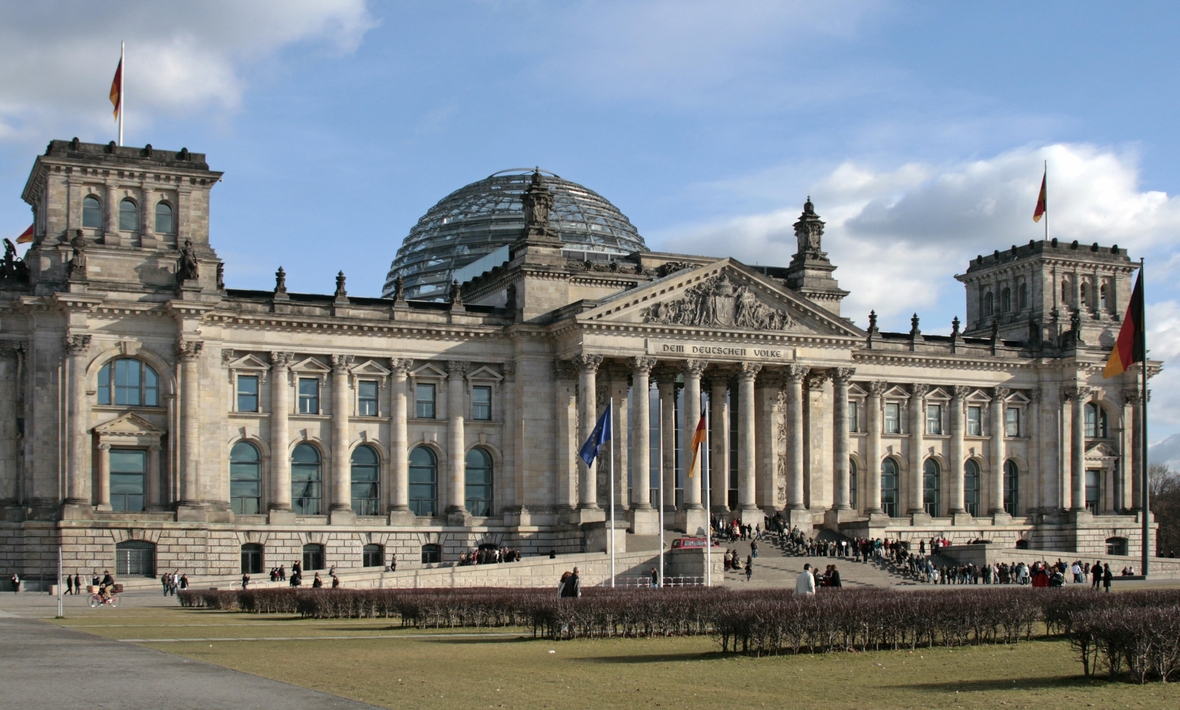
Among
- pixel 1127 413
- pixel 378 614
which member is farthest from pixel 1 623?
pixel 1127 413

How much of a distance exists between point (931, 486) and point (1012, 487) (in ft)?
21.1

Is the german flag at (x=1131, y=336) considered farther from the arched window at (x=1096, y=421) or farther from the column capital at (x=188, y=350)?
the column capital at (x=188, y=350)

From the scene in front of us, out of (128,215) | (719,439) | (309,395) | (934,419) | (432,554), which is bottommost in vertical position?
(432,554)

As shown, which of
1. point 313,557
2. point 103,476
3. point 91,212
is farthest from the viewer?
point 313,557

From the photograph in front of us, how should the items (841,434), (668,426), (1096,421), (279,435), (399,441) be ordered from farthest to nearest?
(1096,421), (841,434), (668,426), (399,441), (279,435)

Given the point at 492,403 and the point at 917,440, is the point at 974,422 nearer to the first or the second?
the point at 917,440

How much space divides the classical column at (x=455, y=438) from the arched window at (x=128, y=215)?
59.6 feet

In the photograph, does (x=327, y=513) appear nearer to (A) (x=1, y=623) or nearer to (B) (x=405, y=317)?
(B) (x=405, y=317)

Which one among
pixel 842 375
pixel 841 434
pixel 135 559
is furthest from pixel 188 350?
pixel 841 434

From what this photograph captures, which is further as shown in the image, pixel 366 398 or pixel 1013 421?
pixel 1013 421

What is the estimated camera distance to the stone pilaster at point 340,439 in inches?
3135

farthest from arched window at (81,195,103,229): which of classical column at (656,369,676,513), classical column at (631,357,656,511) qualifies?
classical column at (656,369,676,513)

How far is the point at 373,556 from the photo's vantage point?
80000mm

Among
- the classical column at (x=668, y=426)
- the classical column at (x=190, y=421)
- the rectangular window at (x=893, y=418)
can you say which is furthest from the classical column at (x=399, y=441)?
the rectangular window at (x=893, y=418)
